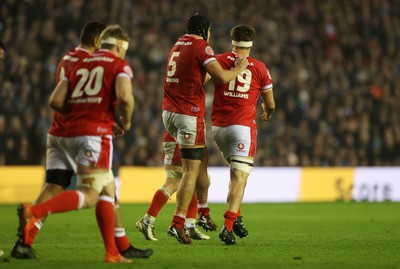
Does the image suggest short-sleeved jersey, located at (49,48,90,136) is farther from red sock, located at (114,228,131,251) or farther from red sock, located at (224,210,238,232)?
red sock, located at (224,210,238,232)

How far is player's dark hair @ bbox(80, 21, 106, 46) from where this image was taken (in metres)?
8.45

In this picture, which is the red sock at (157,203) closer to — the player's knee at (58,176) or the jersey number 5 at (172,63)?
the jersey number 5 at (172,63)

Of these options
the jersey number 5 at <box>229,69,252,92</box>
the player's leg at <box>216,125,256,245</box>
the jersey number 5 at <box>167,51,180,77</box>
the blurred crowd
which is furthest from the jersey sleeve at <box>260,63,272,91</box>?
the blurred crowd

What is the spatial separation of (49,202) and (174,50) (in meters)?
2.99

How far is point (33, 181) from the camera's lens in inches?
738

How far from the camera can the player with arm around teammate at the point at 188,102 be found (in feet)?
32.3

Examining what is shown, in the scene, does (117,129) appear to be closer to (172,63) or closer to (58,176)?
(58,176)

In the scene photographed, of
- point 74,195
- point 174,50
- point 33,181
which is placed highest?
point 174,50

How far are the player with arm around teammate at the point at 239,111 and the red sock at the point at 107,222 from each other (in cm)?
248

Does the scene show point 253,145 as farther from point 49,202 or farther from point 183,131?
point 49,202

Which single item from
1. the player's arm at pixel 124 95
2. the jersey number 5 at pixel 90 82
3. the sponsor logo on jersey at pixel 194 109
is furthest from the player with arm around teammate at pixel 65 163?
the sponsor logo on jersey at pixel 194 109

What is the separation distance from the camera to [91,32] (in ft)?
27.9

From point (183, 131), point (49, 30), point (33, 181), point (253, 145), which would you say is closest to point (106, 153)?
point (183, 131)

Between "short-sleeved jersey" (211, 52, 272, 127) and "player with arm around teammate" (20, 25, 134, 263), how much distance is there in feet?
8.14
